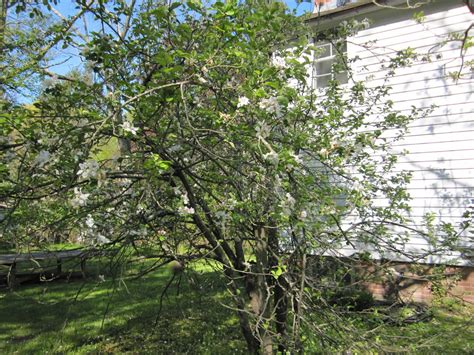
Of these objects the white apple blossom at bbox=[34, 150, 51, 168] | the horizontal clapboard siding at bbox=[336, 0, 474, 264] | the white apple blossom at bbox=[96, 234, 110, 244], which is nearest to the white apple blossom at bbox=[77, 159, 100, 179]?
the white apple blossom at bbox=[34, 150, 51, 168]

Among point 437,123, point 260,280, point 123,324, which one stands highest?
point 437,123

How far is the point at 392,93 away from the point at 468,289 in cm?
344

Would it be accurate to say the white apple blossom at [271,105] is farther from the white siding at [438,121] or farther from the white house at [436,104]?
the white siding at [438,121]

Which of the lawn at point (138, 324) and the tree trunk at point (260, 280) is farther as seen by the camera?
the lawn at point (138, 324)

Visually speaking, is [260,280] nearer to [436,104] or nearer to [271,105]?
[271,105]

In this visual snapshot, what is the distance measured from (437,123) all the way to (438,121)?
0.04 m

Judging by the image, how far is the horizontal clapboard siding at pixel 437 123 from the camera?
18.7 feet

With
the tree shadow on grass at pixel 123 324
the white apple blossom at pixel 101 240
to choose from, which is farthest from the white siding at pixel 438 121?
the white apple blossom at pixel 101 240

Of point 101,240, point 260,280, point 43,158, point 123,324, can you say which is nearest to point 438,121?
point 260,280

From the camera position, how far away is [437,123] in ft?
19.5

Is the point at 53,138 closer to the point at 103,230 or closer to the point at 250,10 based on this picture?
the point at 103,230

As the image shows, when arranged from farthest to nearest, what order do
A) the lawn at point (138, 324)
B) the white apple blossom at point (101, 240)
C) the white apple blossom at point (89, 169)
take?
the lawn at point (138, 324) < the white apple blossom at point (101, 240) < the white apple blossom at point (89, 169)

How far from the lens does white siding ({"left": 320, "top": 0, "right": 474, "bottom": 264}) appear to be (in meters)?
5.70

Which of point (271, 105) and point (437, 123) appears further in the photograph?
point (437, 123)
